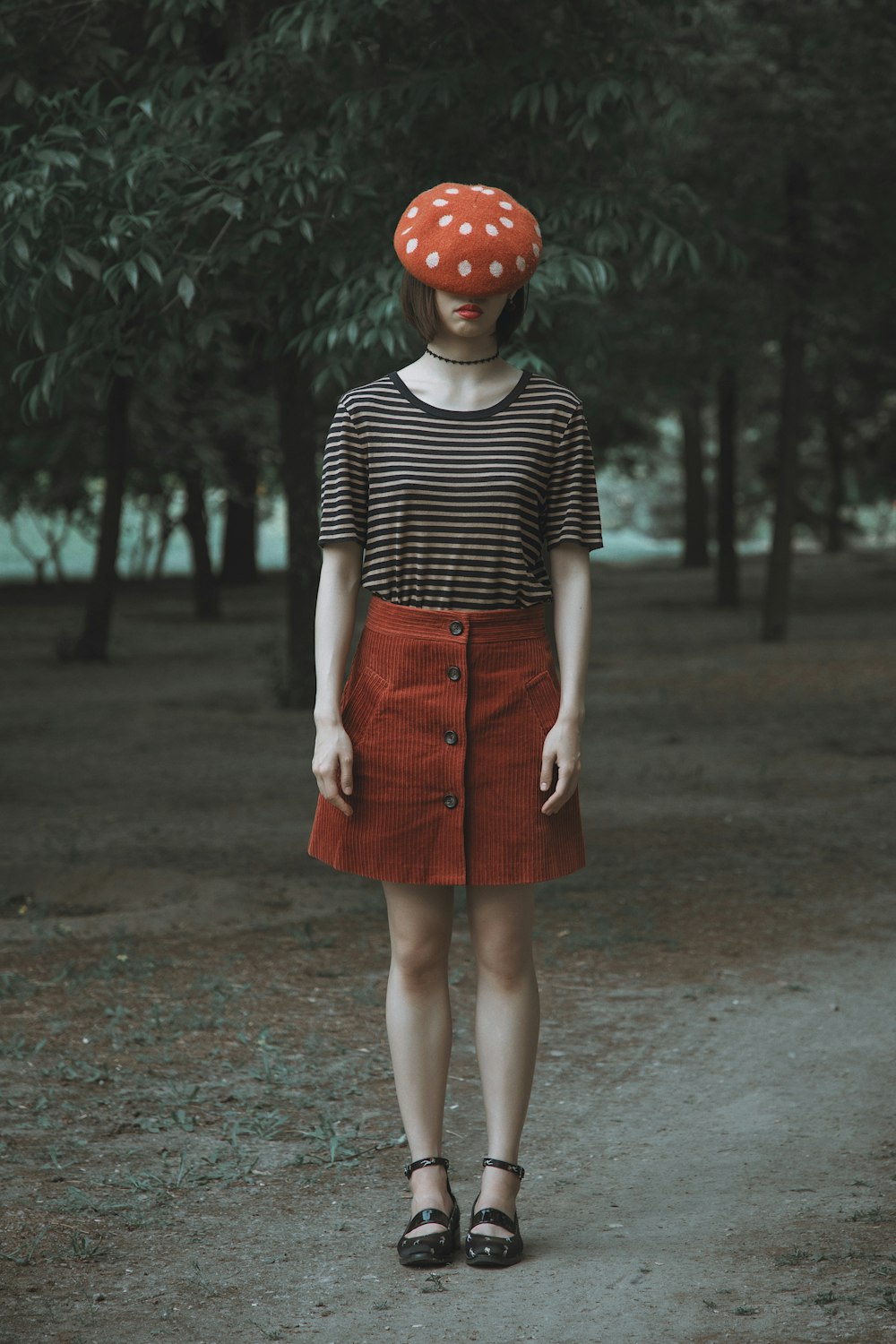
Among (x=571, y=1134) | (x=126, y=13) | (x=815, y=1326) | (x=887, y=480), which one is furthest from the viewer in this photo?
(x=887, y=480)

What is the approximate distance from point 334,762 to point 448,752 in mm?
227

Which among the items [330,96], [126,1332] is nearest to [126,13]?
[330,96]

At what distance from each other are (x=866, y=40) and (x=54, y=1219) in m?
13.9

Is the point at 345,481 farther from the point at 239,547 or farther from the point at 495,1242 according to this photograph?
the point at 239,547

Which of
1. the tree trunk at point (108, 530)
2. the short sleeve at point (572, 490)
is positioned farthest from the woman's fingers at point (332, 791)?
the tree trunk at point (108, 530)

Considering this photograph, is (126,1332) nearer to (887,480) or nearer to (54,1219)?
(54,1219)

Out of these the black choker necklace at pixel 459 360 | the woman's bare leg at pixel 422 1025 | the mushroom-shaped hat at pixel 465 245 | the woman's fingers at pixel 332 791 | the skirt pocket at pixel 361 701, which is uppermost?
the mushroom-shaped hat at pixel 465 245

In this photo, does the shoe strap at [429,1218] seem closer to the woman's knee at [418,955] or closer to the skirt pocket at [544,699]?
the woman's knee at [418,955]

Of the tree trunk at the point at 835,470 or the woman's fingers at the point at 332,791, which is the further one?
the tree trunk at the point at 835,470

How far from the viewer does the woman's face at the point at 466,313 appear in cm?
327

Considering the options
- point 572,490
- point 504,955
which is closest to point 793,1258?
point 504,955

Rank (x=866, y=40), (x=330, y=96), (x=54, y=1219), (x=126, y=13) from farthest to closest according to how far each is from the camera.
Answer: (x=866, y=40)
(x=126, y=13)
(x=330, y=96)
(x=54, y=1219)

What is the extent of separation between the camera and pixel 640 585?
33.7m

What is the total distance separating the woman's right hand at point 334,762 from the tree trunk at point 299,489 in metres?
8.55
